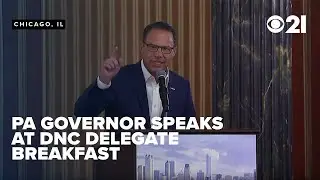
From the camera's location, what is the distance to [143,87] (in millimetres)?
2420

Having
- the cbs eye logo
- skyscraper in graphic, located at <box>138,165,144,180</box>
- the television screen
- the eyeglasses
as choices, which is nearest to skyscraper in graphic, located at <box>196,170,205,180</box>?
the television screen

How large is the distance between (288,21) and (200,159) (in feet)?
2.45

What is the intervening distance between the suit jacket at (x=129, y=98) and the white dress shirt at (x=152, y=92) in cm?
1

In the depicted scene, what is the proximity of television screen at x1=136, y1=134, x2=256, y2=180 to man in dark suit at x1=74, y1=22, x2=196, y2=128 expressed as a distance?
13cm

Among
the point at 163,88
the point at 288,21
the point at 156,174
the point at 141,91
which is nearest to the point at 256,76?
the point at 288,21

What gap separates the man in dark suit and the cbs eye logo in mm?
446

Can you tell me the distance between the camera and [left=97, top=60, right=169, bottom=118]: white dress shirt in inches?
94.3

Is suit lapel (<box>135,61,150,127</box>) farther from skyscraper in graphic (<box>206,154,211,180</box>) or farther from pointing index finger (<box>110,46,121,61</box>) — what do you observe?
skyscraper in graphic (<box>206,154,211,180</box>)

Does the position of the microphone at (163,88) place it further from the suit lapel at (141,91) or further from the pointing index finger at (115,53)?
the pointing index finger at (115,53)

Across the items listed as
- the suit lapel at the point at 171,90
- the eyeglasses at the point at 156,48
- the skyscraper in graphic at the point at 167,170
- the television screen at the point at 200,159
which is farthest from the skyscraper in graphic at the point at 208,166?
the eyeglasses at the point at 156,48

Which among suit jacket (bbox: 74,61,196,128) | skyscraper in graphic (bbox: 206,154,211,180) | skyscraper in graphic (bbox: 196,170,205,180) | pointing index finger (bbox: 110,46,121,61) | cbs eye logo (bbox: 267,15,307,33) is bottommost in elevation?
skyscraper in graphic (bbox: 196,170,205,180)

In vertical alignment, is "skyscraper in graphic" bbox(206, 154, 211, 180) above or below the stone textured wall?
below
